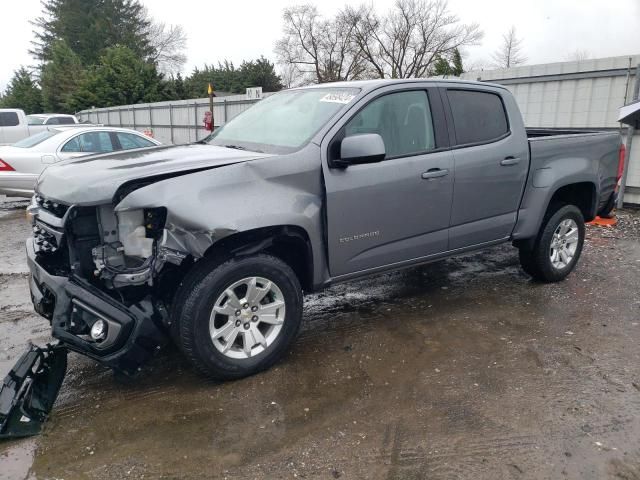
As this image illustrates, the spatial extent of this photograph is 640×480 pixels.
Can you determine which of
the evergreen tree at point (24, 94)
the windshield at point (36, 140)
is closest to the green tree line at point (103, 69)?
the evergreen tree at point (24, 94)

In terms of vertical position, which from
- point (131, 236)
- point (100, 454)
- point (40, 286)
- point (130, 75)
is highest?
point (130, 75)

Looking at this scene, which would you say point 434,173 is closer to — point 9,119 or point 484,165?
point 484,165

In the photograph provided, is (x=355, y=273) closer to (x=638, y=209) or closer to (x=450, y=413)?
(x=450, y=413)

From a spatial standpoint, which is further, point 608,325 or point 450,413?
point 608,325

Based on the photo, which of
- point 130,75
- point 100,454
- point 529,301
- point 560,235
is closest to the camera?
point 100,454

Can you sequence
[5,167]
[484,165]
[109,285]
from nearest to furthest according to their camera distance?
1. [109,285]
2. [484,165]
3. [5,167]

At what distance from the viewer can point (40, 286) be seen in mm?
3262

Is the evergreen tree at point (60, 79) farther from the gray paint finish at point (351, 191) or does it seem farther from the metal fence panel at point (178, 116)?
the gray paint finish at point (351, 191)

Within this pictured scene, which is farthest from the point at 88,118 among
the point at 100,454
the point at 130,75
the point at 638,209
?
the point at 100,454

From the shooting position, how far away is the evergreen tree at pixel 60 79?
38.6 meters

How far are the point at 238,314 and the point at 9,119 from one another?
16.8m

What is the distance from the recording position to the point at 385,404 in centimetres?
319

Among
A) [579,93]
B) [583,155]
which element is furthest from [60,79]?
[583,155]

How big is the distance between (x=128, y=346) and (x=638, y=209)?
868 cm
